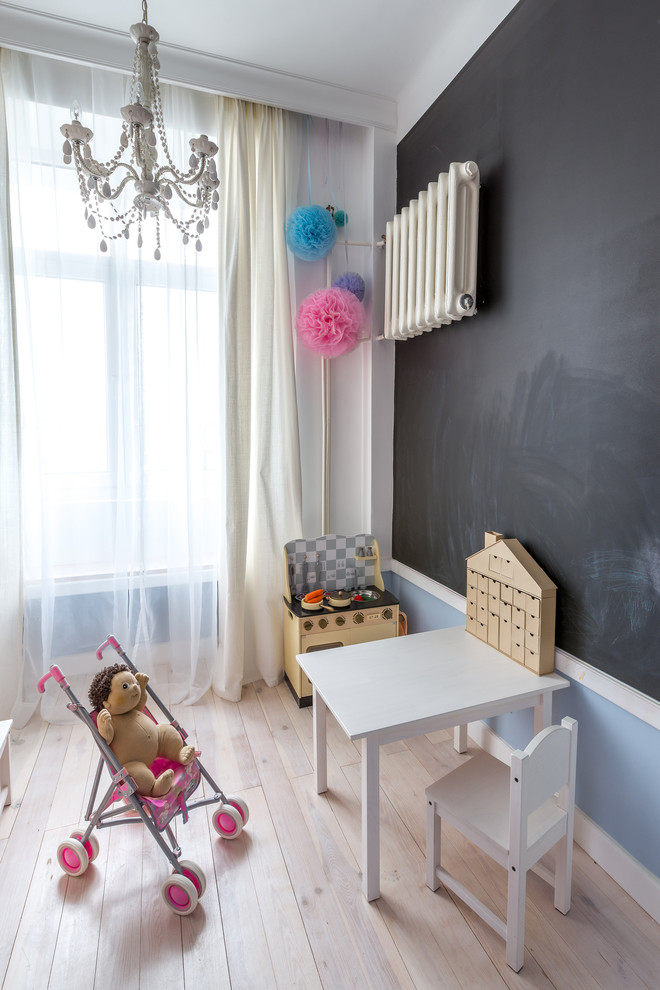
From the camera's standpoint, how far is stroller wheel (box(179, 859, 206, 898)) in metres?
1.45

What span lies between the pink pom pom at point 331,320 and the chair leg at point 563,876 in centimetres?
208

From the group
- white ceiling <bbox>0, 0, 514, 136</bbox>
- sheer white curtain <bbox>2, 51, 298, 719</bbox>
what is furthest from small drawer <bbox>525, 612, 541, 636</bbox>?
white ceiling <bbox>0, 0, 514, 136</bbox>

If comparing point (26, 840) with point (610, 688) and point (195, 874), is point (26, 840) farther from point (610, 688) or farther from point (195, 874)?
point (610, 688)

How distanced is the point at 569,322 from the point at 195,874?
1.95m

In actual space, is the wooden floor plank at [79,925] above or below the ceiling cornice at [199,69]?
below

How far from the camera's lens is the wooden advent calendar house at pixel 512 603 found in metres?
1.64

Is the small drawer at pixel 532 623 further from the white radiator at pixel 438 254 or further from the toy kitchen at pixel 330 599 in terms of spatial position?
the white radiator at pixel 438 254

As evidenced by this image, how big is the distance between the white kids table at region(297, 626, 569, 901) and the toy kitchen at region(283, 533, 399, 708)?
529 millimetres

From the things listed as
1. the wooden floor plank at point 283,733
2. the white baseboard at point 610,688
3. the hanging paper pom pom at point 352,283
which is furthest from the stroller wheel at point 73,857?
the hanging paper pom pom at point 352,283

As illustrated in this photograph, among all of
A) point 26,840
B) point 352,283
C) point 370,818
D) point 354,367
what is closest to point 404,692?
point 370,818

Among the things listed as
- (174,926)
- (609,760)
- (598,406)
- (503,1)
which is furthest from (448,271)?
(174,926)

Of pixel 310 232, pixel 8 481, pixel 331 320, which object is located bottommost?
pixel 8 481

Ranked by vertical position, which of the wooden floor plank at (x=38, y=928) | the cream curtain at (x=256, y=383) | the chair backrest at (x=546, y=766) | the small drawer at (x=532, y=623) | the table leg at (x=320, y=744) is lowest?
the wooden floor plank at (x=38, y=928)

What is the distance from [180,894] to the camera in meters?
1.42
